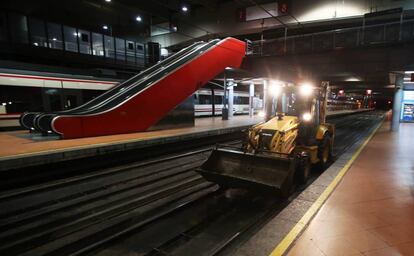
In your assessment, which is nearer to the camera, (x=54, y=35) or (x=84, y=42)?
(x=54, y=35)

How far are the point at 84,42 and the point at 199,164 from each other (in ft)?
70.9

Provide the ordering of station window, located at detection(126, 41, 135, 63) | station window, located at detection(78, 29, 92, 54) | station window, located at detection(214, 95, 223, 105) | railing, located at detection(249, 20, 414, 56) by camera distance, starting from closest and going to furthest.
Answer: railing, located at detection(249, 20, 414, 56)
station window, located at detection(78, 29, 92, 54)
station window, located at detection(214, 95, 223, 105)
station window, located at detection(126, 41, 135, 63)

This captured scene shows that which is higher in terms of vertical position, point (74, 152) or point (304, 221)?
point (74, 152)

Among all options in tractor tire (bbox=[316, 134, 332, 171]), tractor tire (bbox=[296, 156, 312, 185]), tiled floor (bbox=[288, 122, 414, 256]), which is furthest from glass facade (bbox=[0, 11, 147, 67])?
tiled floor (bbox=[288, 122, 414, 256])

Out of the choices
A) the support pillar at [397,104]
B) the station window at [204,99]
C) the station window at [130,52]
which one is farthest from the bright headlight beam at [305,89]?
the station window at [130,52]

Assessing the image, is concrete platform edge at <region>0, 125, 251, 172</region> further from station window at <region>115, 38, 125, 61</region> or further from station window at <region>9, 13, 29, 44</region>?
station window at <region>115, 38, 125, 61</region>

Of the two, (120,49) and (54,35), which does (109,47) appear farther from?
(54,35)

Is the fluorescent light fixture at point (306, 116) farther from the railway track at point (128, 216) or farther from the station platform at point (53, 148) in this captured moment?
the station platform at point (53, 148)

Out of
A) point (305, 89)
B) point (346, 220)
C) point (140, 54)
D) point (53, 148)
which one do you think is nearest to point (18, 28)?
point (140, 54)

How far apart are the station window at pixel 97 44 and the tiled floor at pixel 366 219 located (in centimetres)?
2538

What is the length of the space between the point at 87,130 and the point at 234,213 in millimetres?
7901

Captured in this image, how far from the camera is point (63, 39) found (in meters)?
22.1

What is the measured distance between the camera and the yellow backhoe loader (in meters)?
5.25

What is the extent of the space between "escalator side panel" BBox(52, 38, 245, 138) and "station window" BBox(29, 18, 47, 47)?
15.1 metres
